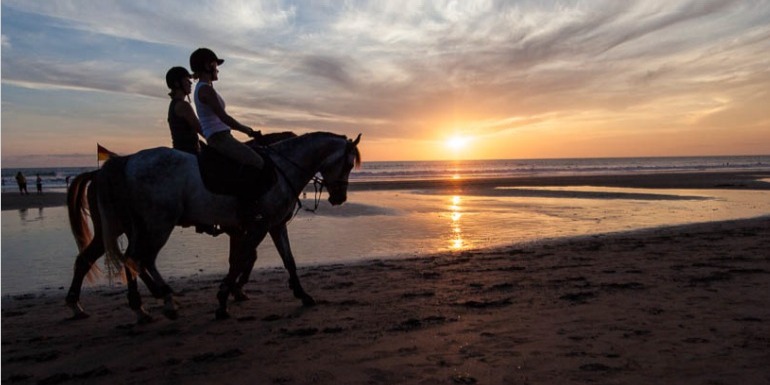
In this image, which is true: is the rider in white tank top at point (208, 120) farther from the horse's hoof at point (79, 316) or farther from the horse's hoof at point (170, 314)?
the horse's hoof at point (79, 316)

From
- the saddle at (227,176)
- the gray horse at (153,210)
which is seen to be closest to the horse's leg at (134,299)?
the gray horse at (153,210)

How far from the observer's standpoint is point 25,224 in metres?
17.0

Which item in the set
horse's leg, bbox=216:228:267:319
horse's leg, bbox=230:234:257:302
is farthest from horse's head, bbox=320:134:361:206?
horse's leg, bbox=230:234:257:302

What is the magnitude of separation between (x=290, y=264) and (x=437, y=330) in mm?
2390

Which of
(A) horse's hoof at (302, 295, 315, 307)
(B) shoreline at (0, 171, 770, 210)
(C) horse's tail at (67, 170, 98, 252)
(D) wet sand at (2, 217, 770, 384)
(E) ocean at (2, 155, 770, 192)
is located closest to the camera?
(D) wet sand at (2, 217, 770, 384)

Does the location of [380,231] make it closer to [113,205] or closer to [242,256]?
[242,256]

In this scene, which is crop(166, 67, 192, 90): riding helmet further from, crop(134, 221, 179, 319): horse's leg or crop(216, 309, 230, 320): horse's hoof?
crop(216, 309, 230, 320): horse's hoof

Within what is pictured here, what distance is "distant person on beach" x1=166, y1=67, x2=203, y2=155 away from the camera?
6.36 metres

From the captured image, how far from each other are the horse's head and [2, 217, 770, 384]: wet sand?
149 centimetres

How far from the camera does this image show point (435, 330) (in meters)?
5.22

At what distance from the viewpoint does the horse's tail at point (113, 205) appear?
5.80 metres

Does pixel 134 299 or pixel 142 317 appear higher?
pixel 134 299

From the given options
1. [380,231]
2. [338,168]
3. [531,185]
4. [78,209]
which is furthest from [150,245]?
[531,185]

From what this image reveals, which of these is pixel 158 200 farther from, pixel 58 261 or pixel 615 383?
pixel 58 261
